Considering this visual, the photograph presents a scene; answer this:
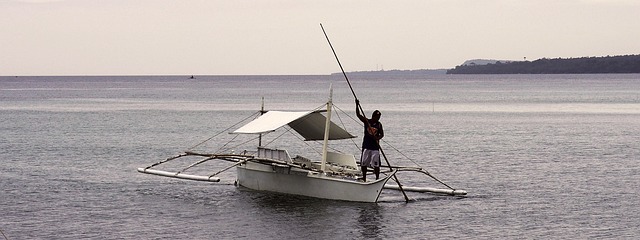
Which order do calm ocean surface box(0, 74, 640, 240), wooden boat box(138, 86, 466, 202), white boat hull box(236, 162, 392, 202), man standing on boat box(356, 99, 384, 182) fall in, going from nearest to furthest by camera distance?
calm ocean surface box(0, 74, 640, 240), white boat hull box(236, 162, 392, 202), wooden boat box(138, 86, 466, 202), man standing on boat box(356, 99, 384, 182)

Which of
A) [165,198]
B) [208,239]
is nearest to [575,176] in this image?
[165,198]

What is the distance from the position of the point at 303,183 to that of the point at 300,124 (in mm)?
3301

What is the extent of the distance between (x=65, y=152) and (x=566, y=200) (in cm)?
2545

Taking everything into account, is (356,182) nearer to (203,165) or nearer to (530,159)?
(203,165)

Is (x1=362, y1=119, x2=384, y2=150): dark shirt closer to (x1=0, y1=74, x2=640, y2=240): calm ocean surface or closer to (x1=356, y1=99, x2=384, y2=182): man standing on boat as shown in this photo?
(x1=356, y1=99, x2=384, y2=182): man standing on boat

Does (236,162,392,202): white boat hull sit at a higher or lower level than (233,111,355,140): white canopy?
lower

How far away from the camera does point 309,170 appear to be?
30.8 metres

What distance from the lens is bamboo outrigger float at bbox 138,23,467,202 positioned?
29.8 meters

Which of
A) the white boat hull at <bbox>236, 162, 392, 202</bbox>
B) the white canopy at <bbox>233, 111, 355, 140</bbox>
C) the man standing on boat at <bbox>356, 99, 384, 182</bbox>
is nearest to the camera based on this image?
A: the white boat hull at <bbox>236, 162, 392, 202</bbox>

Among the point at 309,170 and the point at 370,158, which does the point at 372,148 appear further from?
the point at 309,170

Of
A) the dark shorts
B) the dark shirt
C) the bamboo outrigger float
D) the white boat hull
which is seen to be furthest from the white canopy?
the dark shorts

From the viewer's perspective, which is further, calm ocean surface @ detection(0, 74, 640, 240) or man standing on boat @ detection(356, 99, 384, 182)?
man standing on boat @ detection(356, 99, 384, 182)

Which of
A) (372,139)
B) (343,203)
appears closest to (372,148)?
(372,139)

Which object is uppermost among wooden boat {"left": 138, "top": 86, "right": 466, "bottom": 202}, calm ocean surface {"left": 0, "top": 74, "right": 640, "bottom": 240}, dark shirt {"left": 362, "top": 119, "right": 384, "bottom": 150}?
dark shirt {"left": 362, "top": 119, "right": 384, "bottom": 150}
